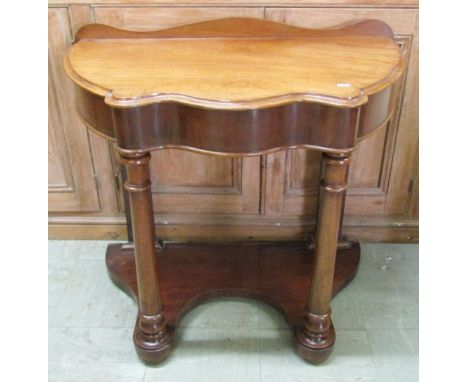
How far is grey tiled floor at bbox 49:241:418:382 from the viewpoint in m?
1.54

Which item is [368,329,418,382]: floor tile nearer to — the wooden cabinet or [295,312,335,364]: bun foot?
[295,312,335,364]: bun foot

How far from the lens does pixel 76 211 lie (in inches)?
77.0

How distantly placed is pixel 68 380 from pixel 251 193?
2.69 feet

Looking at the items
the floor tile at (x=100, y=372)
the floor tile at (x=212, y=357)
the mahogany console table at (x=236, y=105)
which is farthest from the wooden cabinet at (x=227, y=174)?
the floor tile at (x=100, y=372)

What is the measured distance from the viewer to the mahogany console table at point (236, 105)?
3.77ft

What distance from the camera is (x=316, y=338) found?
59.9 inches

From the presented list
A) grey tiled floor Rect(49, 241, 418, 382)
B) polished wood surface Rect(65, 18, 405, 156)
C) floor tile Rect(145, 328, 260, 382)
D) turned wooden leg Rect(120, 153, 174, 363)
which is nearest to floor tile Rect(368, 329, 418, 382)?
grey tiled floor Rect(49, 241, 418, 382)

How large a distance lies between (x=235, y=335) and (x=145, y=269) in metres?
0.41

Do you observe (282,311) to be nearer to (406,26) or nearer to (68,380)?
(68,380)

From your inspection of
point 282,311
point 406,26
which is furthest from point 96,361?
point 406,26

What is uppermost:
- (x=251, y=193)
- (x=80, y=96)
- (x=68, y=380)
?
(x=80, y=96)

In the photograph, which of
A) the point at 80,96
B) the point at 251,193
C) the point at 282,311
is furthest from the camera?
the point at 251,193

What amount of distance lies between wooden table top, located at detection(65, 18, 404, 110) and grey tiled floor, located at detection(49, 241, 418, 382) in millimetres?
810

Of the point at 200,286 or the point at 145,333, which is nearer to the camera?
the point at 145,333
